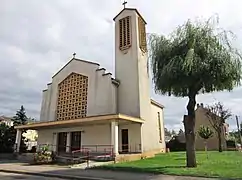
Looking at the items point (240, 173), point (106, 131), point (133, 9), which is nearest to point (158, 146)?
point (106, 131)

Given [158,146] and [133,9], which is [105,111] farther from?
[133,9]

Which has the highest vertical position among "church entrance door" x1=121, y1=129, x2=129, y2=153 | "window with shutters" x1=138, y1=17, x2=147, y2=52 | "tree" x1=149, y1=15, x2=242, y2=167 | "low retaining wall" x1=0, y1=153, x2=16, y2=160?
"window with shutters" x1=138, y1=17, x2=147, y2=52

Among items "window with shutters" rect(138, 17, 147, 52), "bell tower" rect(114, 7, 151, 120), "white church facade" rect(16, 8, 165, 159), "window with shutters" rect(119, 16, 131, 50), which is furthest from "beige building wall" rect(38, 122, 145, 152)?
"window with shutters" rect(119, 16, 131, 50)

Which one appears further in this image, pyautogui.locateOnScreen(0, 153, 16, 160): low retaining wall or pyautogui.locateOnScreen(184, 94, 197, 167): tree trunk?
pyautogui.locateOnScreen(0, 153, 16, 160): low retaining wall

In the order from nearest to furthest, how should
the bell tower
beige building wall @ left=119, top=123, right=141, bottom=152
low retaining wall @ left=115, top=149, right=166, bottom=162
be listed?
1. low retaining wall @ left=115, top=149, right=166, bottom=162
2. beige building wall @ left=119, top=123, right=141, bottom=152
3. the bell tower

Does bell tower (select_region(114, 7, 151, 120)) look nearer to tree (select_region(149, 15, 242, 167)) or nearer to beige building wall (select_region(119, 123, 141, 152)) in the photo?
beige building wall (select_region(119, 123, 141, 152))

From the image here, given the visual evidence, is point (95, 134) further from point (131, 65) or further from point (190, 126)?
point (190, 126)

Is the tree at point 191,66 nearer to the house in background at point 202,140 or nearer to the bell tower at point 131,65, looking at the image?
the bell tower at point 131,65

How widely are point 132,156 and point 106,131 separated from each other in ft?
14.3

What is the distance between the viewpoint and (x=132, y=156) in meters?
20.9

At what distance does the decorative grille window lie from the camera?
27094 millimetres

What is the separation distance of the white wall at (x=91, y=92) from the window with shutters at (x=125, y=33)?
12.4 ft

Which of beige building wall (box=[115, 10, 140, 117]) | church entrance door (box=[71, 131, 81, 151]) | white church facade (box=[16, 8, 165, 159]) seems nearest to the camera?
white church facade (box=[16, 8, 165, 159])

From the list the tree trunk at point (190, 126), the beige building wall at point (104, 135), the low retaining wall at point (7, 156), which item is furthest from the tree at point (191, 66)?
the low retaining wall at point (7, 156)
